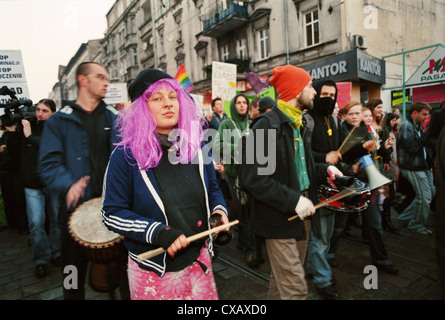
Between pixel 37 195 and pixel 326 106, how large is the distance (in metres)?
3.75

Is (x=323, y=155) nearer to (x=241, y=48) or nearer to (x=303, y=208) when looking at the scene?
(x=303, y=208)

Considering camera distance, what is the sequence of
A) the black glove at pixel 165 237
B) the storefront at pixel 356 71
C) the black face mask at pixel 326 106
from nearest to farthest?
the black glove at pixel 165 237, the black face mask at pixel 326 106, the storefront at pixel 356 71

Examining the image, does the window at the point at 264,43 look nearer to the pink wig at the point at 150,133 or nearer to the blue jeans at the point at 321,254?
the blue jeans at the point at 321,254

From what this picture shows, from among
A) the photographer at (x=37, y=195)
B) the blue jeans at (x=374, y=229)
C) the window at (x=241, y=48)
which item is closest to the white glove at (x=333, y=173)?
the blue jeans at (x=374, y=229)

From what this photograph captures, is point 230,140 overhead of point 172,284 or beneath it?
overhead

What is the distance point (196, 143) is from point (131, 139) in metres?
0.38

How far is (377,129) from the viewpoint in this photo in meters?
4.46

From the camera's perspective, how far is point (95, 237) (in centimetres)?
195

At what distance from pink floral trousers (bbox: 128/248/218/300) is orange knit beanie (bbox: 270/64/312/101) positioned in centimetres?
151

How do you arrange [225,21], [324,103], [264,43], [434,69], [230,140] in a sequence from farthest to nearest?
[225,21]
[264,43]
[434,69]
[230,140]
[324,103]

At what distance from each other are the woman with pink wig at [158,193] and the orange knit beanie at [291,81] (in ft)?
3.51

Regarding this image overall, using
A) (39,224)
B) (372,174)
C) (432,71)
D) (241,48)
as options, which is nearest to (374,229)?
(372,174)

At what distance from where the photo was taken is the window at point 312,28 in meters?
13.6
